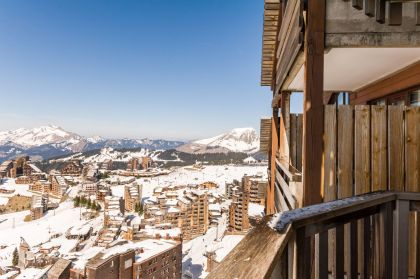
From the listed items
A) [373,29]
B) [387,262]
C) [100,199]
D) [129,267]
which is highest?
[373,29]

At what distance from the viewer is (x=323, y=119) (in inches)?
118

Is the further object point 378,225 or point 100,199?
point 100,199

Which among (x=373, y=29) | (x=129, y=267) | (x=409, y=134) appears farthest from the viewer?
(x=129, y=267)

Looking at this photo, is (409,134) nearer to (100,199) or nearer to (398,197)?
(398,197)

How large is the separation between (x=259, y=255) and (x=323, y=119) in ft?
7.57

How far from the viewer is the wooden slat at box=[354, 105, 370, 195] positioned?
9.61ft

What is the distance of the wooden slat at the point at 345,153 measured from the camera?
9.71ft

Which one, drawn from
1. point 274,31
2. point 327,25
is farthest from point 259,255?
point 274,31

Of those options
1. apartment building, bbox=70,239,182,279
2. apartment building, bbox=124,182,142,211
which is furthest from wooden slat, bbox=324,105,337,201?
apartment building, bbox=124,182,142,211

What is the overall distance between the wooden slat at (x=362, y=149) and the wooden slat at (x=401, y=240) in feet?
3.17

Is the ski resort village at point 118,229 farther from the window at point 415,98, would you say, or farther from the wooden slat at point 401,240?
the window at point 415,98

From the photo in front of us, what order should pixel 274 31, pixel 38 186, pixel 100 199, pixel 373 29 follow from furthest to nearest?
pixel 38 186, pixel 100 199, pixel 274 31, pixel 373 29

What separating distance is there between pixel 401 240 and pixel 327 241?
0.91m

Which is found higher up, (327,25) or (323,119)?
(327,25)
